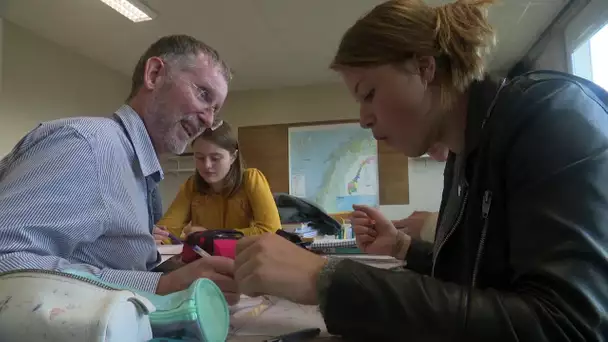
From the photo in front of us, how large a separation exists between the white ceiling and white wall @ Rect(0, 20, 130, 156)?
11 cm

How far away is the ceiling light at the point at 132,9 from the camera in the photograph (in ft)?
10.3

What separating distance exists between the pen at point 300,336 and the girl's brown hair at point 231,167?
5.72ft

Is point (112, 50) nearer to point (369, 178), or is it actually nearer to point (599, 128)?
point (369, 178)

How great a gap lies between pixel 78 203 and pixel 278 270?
1.44 feet

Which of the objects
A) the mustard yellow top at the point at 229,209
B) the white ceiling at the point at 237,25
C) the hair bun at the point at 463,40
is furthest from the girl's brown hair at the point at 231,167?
the hair bun at the point at 463,40

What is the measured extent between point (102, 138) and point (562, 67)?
3852mm

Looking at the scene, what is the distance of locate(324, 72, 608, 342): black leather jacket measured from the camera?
0.47 metres

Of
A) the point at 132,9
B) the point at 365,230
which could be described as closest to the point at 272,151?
the point at 132,9

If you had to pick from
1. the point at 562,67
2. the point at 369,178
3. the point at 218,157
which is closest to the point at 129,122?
the point at 218,157

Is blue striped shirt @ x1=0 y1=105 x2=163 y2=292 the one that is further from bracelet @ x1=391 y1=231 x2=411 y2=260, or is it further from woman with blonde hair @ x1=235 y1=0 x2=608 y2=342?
bracelet @ x1=391 y1=231 x2=411 y2=260

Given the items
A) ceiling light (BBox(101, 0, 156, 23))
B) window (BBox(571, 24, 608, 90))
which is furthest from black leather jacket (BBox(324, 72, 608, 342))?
ceiling light (BBox(101, 0, 156, 23))

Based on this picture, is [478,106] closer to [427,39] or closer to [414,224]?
[427,39]

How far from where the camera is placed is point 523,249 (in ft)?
1.73

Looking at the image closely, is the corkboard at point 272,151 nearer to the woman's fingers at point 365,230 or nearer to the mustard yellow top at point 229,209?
the mustard yellow top at point 229,209
